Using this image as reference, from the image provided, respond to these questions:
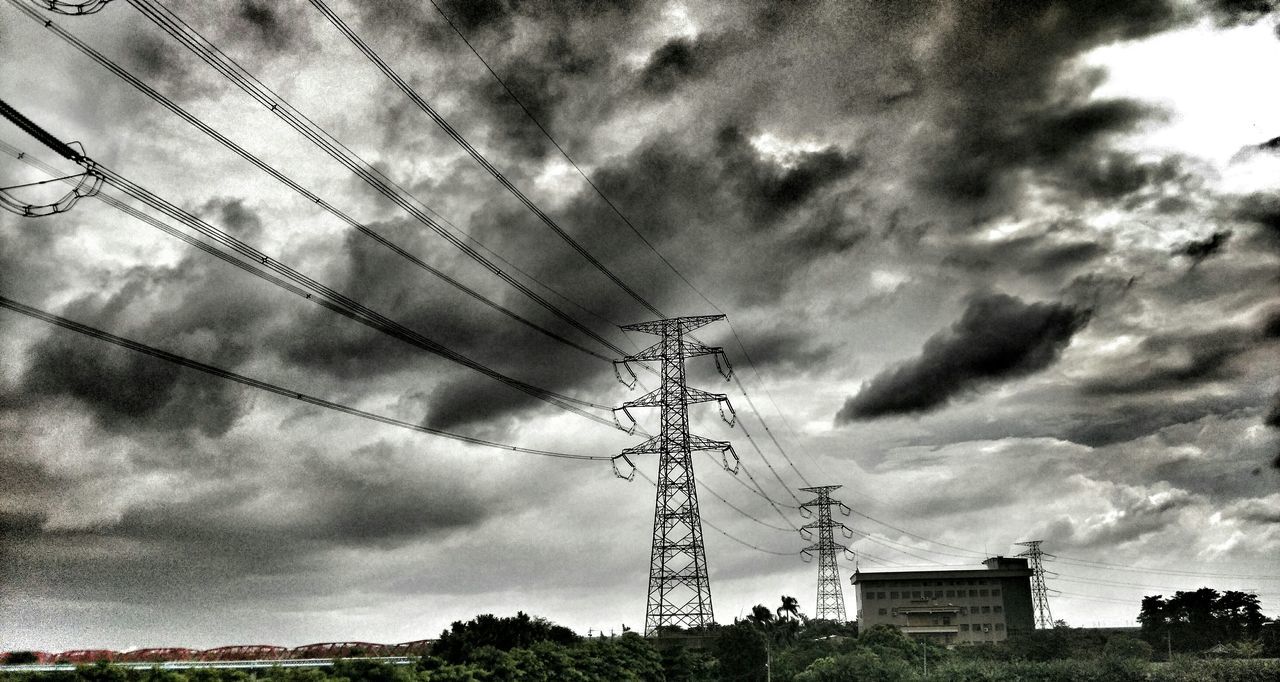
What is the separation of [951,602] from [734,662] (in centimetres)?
9389

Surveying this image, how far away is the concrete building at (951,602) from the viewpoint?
14675cm

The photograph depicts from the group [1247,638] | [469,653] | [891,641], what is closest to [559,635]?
[469,653]

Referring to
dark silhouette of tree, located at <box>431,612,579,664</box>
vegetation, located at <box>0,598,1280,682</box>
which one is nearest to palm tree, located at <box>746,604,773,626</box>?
vegetation, located at <box>0,598,1280,682</box>

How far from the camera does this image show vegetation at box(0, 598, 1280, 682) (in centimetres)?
3125

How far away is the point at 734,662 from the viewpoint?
7100 centimetres

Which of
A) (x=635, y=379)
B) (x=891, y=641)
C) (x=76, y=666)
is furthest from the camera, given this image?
(x=891, y=641)

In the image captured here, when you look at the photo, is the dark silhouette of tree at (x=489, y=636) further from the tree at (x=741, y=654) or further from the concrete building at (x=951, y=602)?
the concrete building at (x=951, y=602)

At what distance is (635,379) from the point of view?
2386 inches

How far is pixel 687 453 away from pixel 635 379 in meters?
7.20

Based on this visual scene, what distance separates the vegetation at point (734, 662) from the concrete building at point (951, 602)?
28824 mm

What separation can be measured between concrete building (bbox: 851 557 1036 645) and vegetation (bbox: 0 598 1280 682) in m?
28.8

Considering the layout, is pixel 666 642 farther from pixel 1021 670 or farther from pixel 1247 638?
pixel 1247 638

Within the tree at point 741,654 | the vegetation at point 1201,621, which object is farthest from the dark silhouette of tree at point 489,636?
the vegetation at point 1201,621

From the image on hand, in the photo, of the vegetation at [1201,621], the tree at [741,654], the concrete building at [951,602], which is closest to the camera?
the tree at [741,654]
